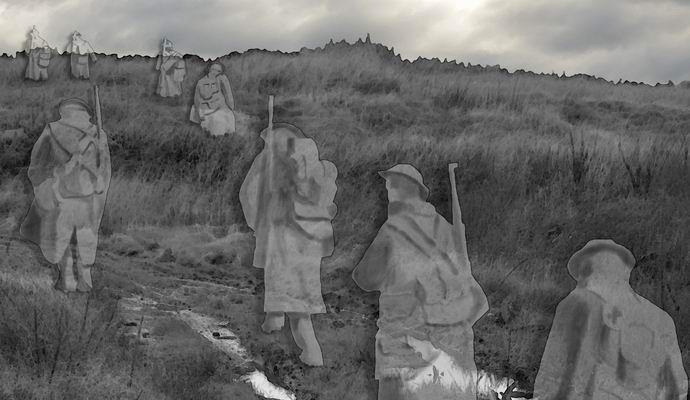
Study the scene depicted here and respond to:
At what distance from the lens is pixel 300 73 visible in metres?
28.0

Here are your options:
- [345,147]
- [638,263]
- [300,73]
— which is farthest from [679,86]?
[638,263]

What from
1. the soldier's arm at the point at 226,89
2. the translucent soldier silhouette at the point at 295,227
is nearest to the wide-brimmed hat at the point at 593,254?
the translucent soldier silhouette at the point at 295,227

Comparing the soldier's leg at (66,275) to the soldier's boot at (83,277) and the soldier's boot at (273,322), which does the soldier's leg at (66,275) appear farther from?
the soldier's boot at (273,322)

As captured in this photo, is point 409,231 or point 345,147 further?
point 345,147

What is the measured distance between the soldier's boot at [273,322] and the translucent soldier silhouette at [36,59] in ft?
69.7

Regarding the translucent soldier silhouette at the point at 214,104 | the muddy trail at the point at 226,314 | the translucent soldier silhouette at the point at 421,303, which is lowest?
the muddy trail at the point at 226,314

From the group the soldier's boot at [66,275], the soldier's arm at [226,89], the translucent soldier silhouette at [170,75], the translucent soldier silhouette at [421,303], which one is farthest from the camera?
the translucent soldier silhouette at [170,75]

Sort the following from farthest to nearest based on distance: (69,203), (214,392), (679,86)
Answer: (679,86), (69,203), (214,392)

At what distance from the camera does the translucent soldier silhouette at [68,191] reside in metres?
9.07

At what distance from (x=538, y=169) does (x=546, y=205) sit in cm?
186

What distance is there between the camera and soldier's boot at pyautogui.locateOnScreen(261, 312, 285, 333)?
862 cm

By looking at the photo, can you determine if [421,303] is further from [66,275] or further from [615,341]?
[66,275]

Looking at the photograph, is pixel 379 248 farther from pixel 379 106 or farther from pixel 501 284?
pixel 379 106

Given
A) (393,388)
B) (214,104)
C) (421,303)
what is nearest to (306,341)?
(393,388)
